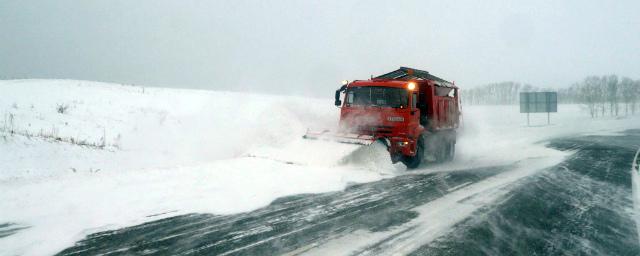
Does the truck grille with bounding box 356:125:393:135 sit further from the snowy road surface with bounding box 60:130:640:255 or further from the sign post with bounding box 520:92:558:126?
the sign post with bounding box 520:92:558:126

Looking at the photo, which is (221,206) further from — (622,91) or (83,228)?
(622,91)

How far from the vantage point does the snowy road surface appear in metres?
4.58

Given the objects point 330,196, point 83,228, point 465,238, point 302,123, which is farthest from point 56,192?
point 302,123

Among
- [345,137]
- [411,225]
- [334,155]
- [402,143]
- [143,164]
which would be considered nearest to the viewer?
[411,225]

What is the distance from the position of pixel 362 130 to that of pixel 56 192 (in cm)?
770

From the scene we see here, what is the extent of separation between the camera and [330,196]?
24.4 feet

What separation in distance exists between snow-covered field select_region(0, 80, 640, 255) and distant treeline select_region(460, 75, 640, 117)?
7621 centimetres

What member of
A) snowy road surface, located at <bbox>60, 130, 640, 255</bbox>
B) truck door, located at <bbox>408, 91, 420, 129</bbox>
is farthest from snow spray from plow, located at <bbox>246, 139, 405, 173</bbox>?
snowy road surface, located at <bbox>60, 130, 640, 255</bbox>

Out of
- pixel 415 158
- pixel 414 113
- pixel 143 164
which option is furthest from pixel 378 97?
pixel 143 164

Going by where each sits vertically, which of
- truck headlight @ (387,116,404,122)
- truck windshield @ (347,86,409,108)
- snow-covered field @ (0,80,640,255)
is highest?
truck windshield @ (347,86,409,108)

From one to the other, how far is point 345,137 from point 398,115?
1.72 metres

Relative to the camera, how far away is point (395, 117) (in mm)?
11352

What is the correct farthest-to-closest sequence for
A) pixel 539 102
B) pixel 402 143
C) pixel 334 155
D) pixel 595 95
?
pixel 595 95, pixel 539 102, pixel 402 143, pixel 334 155

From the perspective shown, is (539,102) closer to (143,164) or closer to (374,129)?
(374,129)
